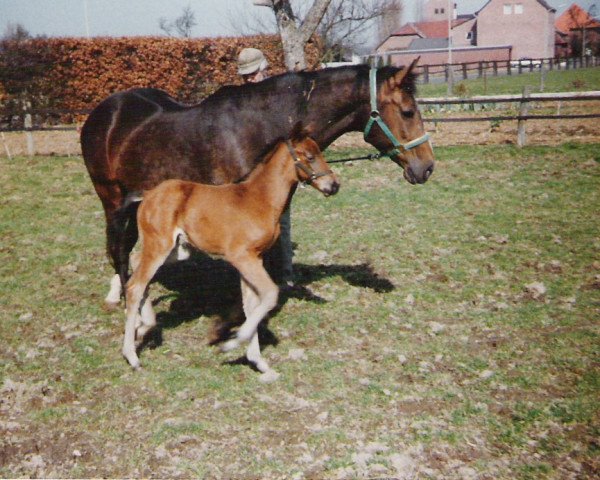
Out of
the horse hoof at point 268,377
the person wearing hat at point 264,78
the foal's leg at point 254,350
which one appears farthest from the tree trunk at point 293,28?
the horse hoof at point 268,377

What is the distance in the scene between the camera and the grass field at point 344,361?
3.61 metres

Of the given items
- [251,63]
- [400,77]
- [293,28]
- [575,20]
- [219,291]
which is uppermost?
[575,20]

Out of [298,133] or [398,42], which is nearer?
[298,133]

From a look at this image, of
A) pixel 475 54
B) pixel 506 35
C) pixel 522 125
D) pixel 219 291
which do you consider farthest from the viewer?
pixel 506 35

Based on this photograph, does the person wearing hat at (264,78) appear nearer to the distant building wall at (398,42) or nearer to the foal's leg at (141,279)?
the foal's leg at (141,279)

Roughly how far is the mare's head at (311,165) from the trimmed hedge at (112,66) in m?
15.4

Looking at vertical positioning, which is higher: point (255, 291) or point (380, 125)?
point (380, 125)

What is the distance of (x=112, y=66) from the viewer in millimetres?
18703

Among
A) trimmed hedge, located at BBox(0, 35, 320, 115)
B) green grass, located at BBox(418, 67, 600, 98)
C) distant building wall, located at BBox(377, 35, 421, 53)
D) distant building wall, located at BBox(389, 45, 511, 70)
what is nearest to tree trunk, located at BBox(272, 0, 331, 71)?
trimmed hedge, located at BBox(0, 35, 320, 115)

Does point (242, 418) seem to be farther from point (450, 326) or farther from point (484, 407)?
point (450, 326)

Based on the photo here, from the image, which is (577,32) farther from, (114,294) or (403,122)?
(114,294)

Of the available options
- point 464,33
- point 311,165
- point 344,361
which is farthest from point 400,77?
point 464,33

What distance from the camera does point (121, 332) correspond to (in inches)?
216

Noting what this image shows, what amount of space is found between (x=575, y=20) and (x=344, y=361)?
300 ft
